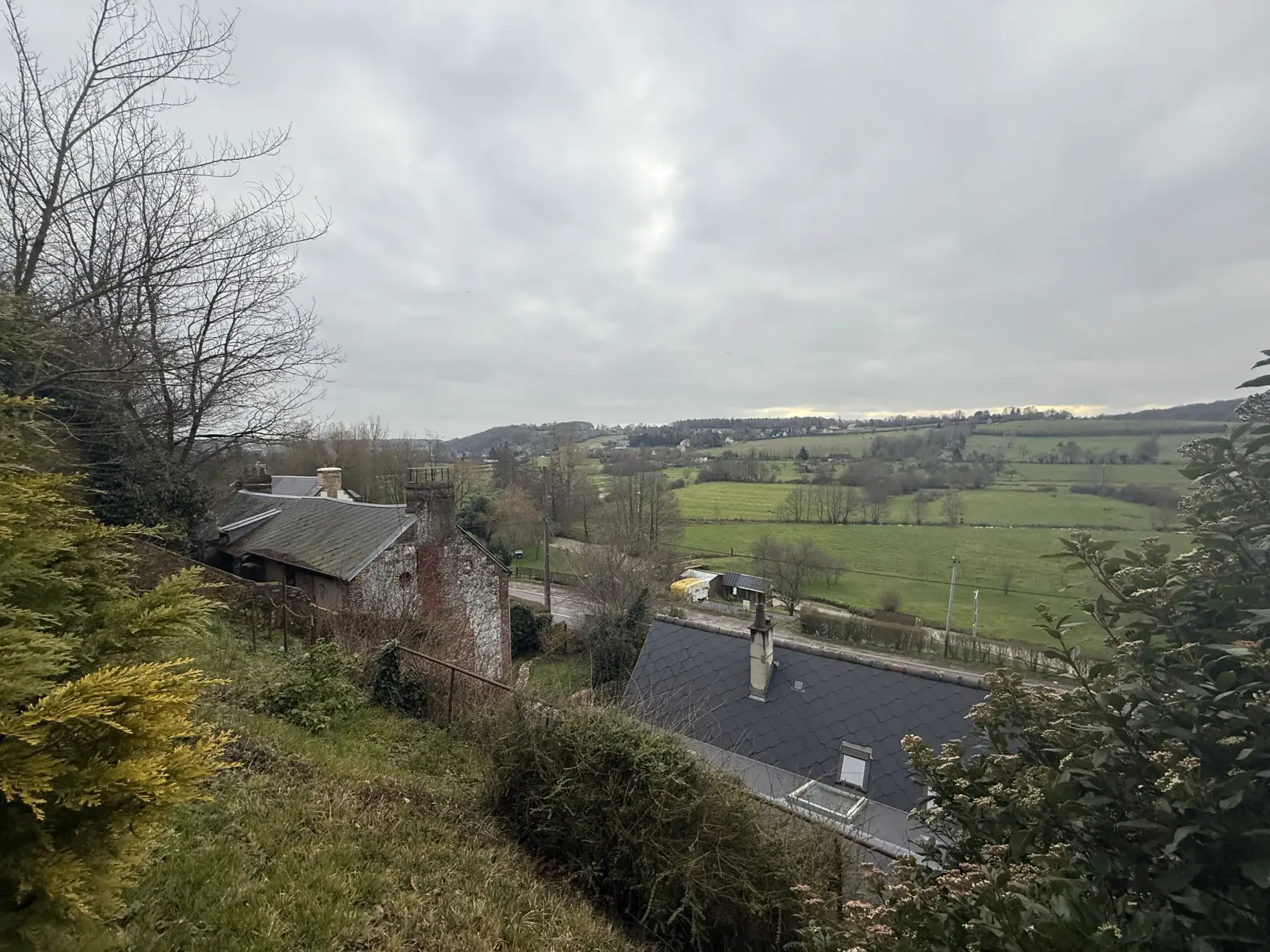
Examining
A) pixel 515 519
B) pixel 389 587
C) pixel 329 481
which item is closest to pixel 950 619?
pixel 389 587

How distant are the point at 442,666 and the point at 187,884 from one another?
549 cm

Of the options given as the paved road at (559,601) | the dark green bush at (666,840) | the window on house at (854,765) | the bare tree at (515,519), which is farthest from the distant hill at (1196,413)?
the bare tree at (515,519)

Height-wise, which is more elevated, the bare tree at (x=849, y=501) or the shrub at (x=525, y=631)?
the bare tree at (x=849, y=501)

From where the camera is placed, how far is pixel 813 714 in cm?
972

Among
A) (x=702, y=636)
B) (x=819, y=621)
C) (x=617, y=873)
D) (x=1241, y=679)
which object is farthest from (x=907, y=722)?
(x=819, y=621)

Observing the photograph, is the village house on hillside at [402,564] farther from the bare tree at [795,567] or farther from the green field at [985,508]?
the bare tree at [795,567]

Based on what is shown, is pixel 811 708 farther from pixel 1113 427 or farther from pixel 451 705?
pixel 1113 427

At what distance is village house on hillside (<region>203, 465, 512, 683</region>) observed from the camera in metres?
13.7

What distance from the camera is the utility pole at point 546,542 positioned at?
30625 mm

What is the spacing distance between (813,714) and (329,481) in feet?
69.6

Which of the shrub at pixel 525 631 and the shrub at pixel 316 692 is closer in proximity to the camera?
the shrub at pixel 316 692

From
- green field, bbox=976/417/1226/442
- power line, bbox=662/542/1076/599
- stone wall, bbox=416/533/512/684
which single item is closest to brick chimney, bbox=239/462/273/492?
stone wall, bbox=416/533/512/684

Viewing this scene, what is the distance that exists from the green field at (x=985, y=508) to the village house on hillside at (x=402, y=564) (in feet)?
36.7

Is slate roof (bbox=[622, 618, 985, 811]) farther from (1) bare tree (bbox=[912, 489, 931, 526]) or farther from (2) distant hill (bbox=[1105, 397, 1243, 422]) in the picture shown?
(1) bare tree (bbox=[912, 489, 931, 526])
